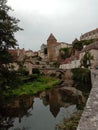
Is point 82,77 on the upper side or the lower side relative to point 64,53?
lower

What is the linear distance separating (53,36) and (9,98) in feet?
231

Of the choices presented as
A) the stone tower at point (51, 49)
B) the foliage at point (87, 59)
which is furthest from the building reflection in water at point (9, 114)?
the stone tower at point (51, 49)

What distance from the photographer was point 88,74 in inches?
1919

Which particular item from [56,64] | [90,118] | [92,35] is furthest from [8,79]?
[92,35]

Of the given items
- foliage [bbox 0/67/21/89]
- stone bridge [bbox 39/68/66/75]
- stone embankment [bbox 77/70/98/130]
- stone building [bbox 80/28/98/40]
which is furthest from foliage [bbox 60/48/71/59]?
stone embankment [bbox 77/70/98/130]

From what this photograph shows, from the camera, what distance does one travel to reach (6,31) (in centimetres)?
1947

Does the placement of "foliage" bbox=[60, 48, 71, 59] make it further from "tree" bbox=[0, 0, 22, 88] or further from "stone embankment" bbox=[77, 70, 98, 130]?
"stone embankment" bbox=[77, 70, 98, 130]

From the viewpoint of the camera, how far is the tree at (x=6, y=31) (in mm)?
19250

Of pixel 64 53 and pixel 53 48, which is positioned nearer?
pixel 64 53

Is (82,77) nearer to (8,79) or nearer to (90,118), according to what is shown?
(8,79)

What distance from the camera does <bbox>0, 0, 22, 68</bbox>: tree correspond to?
19.2 meters

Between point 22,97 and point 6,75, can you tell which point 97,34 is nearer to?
point 22,97

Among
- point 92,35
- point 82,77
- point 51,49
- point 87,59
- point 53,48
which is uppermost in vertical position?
point 92,35

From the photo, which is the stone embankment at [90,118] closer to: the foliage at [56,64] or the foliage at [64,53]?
the foliage at [64,53]
